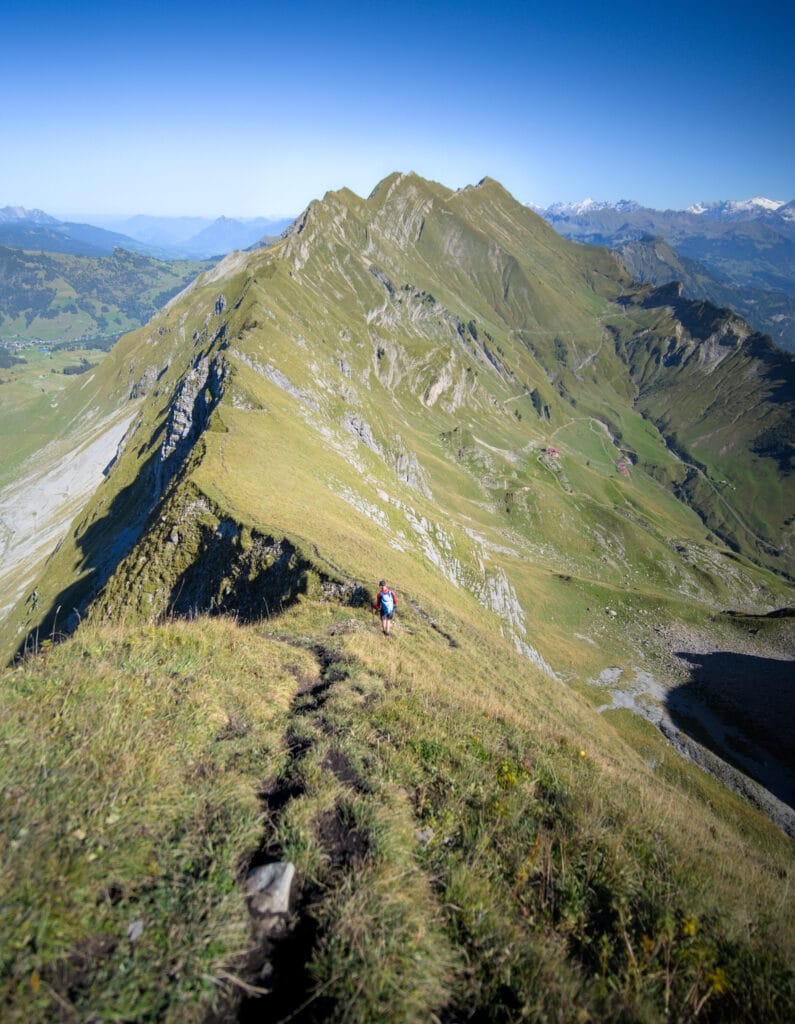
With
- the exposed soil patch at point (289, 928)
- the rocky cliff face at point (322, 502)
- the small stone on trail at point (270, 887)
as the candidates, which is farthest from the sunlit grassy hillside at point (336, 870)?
the rocky cliff face at point (322, 502)

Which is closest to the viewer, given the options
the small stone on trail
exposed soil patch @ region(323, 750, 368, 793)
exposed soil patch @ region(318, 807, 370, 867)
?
the small stone on trail

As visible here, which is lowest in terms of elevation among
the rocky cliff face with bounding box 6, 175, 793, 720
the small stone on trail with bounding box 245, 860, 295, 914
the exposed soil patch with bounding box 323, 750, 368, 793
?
the rocky cliff face with bounding box 6, 175, 793, 720

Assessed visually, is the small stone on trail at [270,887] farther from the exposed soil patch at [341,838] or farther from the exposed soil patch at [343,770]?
the exposed soil patch at [343,770]

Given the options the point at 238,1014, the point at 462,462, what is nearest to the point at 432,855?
the point at 238,1014

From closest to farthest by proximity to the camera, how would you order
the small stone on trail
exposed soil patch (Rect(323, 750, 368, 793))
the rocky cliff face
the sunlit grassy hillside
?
the sunlit grassy hillside < the small stone on trail < exposed soil patch (Rect(323, 750, 368, 793)) < the rocky cliff face

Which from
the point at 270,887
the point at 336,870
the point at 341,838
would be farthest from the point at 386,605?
the point at 270,887

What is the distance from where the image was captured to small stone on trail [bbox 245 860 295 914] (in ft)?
19.1

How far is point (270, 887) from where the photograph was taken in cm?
600

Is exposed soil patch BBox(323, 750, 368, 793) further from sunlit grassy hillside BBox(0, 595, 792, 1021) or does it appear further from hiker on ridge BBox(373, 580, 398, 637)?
hiker on ridge BBox(373, 580, 398, 637)

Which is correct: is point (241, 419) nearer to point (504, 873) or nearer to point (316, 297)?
point (504, 873)

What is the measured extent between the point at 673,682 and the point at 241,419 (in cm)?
7750

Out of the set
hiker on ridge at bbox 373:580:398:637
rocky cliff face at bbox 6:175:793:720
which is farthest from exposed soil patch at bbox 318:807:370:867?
rocky cliff face at bbox 6:175:793:720

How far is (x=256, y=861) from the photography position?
6.55 meters

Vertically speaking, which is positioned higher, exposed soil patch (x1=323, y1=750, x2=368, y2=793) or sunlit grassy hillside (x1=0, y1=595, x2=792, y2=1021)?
sunlit grassy hillside (x1=0, y1=595, x2=792, y2=1021)
